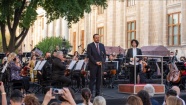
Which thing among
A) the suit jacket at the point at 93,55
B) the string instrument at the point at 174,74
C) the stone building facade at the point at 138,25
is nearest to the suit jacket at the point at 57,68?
the suit jacket at the point at 93,55

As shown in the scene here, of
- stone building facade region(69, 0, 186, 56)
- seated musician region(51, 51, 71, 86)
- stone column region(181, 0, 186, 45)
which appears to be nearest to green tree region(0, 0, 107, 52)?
stone building facade region(69, 0, 186, 56)

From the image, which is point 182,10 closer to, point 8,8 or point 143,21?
point 143,21

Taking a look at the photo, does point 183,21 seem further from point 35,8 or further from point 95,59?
point 95,59

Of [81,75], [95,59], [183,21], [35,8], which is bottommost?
[81,75]

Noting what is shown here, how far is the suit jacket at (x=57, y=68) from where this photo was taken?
46.1 ft

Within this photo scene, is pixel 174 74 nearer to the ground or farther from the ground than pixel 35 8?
nearer to the ground

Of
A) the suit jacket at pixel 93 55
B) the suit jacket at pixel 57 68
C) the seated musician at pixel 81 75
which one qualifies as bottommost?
the seated musician at pixel 81 75

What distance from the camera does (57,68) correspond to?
14.2 m

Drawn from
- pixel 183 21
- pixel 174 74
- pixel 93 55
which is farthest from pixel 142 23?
pixel 93 55

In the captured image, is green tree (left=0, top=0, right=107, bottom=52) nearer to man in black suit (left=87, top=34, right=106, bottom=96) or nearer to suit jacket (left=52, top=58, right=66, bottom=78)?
suit jacket (left=52, top=58, right=66, bottom=78)

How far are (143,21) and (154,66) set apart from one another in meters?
20.2

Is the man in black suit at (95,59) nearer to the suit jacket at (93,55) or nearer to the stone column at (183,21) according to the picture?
the suit jacket at (93,55)

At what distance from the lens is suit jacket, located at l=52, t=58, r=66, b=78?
1406 centimetres

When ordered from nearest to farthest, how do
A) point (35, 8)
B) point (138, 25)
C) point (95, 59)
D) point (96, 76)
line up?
point (95, 59)
point (96, 76)
point (35, 8)
point (138, 25)
